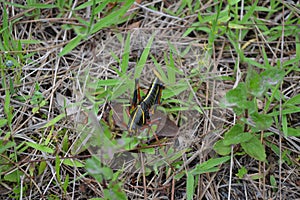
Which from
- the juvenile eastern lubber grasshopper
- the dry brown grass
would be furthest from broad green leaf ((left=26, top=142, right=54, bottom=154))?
the juvenile eastern lubber grasshopper

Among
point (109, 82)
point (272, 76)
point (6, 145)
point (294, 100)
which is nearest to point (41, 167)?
point (6, 145)

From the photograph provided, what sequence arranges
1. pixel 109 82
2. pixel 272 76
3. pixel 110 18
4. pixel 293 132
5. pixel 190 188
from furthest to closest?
pixel 110 18
pixel 109 82
pixel 293 132
pixel 190 188
pixel 272 76

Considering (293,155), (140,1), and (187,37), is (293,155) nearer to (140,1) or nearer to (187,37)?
(187,37)

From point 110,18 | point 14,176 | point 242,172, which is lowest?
point 242,172

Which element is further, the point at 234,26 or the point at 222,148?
the point at 234,26

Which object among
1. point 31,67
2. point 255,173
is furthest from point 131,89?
point 255,173

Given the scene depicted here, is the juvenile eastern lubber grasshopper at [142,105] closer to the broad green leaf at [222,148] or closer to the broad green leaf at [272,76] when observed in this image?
the broad green leaf at [222,148]

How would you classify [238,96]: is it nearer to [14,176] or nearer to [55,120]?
[55,120]
